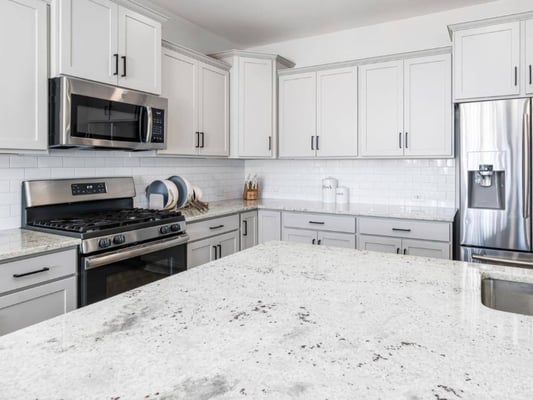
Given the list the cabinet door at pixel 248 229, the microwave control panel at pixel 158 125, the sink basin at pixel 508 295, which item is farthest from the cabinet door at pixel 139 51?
the sink basin at pixel 508 295

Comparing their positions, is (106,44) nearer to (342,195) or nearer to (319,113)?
(319,113)

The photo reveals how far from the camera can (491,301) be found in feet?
4.53

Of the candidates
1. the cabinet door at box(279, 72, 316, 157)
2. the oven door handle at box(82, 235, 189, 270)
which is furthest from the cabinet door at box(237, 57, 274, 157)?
the oven door handle at box(82, 235, 189, 270)

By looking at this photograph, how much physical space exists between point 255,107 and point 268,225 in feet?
3.82

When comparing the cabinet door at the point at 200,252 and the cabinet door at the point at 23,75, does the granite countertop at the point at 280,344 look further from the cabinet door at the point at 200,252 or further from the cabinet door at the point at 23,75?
the cabinet door at the point at 200,252

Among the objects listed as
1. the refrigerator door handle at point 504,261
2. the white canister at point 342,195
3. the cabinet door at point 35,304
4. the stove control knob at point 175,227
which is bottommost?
the cabinet door at point 35,304

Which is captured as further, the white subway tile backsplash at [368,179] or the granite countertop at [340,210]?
the white subway tile backsplash at [368,179]

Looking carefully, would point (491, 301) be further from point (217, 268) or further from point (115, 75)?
point (115, 75)

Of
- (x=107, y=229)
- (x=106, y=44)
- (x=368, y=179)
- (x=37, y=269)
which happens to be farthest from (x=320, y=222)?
(x=37, y=269)

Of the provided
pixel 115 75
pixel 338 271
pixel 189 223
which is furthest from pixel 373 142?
pixel 338 271

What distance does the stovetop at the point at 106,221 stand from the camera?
88.1 inches

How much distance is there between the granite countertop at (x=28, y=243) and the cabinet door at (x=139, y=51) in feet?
3.64

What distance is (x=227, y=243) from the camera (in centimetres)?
346

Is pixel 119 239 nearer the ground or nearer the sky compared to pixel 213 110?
nearer the ground
